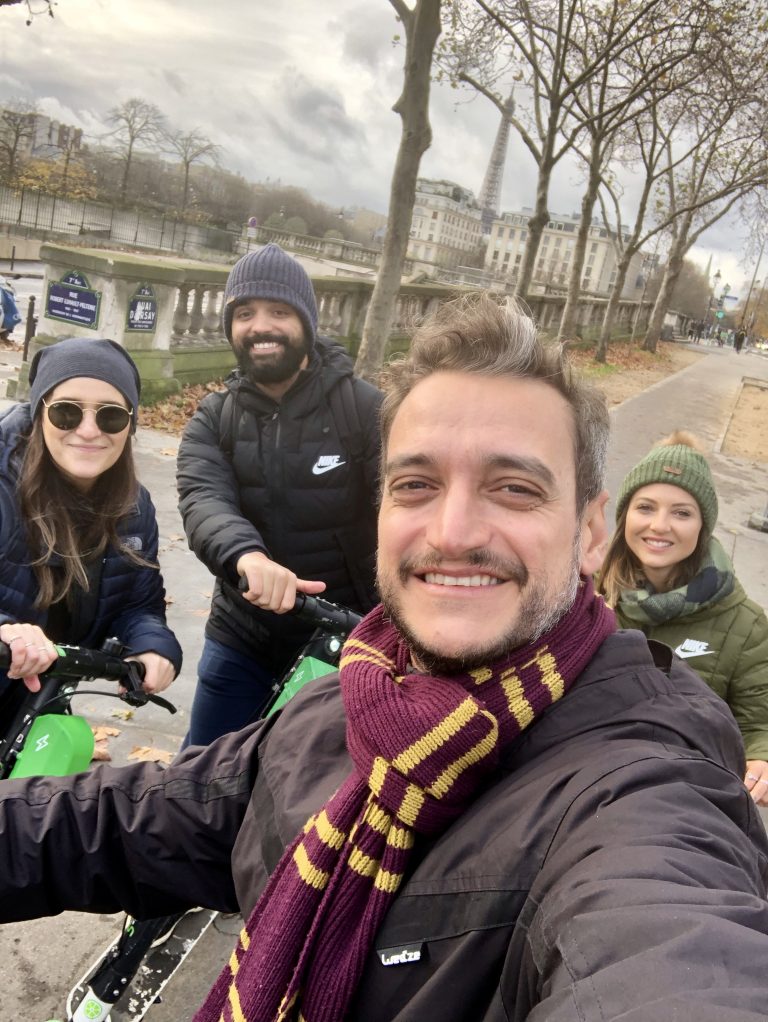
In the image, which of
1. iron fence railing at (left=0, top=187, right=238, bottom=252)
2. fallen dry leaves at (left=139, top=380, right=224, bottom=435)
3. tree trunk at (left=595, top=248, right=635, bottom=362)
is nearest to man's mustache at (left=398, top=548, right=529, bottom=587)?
fallen dry leaves at (left=139, top=380, right=224, bottom=435)

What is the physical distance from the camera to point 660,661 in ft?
4.19

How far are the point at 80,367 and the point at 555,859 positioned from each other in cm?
204

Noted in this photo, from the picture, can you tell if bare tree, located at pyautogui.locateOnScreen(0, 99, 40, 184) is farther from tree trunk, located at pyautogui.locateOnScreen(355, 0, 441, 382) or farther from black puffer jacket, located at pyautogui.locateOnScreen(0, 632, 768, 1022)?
black puffer jacket, located at pyautogui.locateOnScreen(0, 632, 768, 1022)

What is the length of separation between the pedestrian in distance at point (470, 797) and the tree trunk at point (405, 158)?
7.94m

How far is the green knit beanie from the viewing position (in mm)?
2812

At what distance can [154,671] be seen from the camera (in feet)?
7.74

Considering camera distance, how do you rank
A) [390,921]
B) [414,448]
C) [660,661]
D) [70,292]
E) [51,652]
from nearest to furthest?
[390,921] < [660,661] < [414,448] < [51,652] < [70,292]

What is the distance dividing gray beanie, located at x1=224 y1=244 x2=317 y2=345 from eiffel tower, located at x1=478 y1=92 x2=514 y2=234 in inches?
6541

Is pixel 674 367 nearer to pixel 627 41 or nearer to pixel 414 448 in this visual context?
pixel 627 41

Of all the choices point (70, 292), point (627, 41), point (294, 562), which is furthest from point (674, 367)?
point (294, 562)

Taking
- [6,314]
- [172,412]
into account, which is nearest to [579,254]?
[6,314]

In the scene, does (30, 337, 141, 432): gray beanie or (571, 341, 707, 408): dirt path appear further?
(571, 341, 707, 408): dirt path

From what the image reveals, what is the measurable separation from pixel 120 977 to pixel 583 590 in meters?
1.73

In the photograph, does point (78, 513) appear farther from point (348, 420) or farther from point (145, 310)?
point (145, 310)
